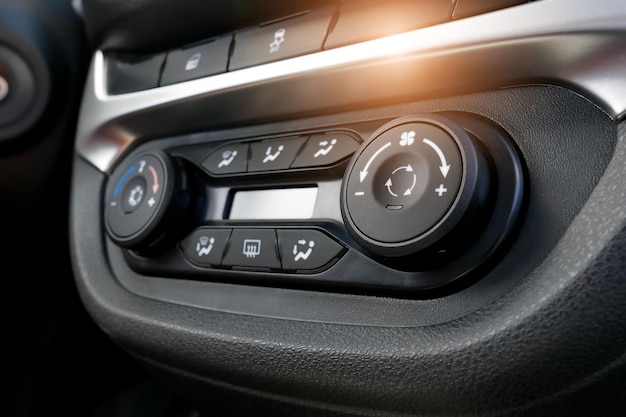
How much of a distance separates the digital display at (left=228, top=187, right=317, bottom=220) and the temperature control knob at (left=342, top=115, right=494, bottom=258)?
2.5 inches

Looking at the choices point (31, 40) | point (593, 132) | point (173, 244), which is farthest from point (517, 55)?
point (31, 40)

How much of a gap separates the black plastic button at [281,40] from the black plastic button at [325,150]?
0.22 ft

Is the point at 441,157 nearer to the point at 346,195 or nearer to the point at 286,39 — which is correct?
the point at 346,195

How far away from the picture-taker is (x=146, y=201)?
1.82ft

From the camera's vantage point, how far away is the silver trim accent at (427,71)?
1.14 feet

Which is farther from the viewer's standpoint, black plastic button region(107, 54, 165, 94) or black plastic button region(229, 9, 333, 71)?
black plastic button region(107, 54, 165, 94)

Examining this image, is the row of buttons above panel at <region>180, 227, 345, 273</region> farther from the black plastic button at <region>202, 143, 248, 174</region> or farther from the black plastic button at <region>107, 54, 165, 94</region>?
the black plastic button at <region>107, 54, 165, 94</region>

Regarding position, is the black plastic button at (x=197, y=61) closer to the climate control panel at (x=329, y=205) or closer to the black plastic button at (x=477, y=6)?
the climate control panel at (x=329, y=205)

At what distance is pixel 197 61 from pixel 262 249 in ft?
0.67

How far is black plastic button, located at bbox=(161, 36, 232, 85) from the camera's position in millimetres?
549

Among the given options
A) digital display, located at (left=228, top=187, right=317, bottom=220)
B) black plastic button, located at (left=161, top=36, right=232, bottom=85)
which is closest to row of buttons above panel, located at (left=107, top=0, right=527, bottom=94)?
black plastic button, located at (left=161, top=36, right=232, bottom=85)

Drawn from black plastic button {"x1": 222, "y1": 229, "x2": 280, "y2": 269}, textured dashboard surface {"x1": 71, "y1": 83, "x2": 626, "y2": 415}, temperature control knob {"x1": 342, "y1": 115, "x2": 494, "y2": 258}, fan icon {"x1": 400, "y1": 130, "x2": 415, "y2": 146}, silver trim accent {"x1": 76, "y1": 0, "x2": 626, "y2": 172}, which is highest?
silver trim accent {"x1": 76, "y1": 0, "x2": 626, "y2": 172}

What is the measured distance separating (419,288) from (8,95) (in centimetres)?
52

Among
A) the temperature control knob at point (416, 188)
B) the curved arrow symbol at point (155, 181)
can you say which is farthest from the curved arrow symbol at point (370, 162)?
the curved arrow symbol at point (155, 181)
